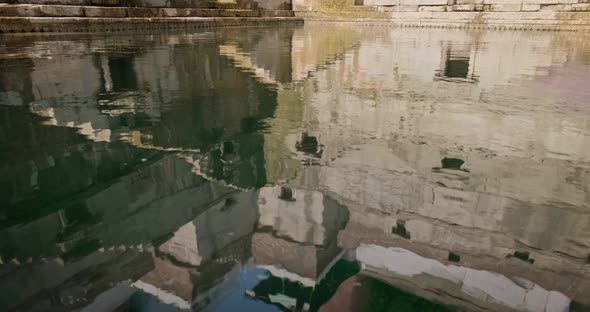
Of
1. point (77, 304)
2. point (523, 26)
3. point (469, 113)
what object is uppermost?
point (523, 26)

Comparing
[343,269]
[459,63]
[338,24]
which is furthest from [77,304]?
[338,24]

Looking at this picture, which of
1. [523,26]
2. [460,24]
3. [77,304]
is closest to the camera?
Answer: [77,304]

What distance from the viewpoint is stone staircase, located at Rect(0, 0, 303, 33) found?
722cm

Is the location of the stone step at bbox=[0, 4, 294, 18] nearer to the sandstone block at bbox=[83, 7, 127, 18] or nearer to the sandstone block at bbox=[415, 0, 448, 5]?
the sandstone block at bbox=[83, 7, 127, 18]

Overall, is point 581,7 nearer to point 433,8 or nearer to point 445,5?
point 445,5

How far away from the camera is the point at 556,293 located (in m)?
0.82

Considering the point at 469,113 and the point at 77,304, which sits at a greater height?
the point at 469,113

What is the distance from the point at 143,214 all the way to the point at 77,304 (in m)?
0.37

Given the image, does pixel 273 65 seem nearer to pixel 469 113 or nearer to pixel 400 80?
pixel 400 80

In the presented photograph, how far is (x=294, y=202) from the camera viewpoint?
1.21 m

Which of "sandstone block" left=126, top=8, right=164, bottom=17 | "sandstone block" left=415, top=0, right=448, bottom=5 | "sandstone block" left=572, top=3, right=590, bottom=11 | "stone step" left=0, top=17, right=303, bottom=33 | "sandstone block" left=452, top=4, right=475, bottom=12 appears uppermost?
"sandstone block" left=415, top=0, right=448, bottom=5

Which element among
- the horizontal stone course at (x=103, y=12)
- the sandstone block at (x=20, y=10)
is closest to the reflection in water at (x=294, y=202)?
the sandstone block at (x=20, y=10)

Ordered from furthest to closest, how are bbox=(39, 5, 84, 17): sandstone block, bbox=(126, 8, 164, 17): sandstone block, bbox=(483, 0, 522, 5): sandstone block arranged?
1. bbox=(483, 0, 522, 5): sandstone block
2. bbox=(126, 8, 164, 17): sandstone block
3. bbox=(39, 5, 84, 17): sandstone block

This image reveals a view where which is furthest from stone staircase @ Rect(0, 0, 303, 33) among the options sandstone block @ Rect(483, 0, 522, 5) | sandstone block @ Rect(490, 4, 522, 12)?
sandstone block @ Rect(490, 4, 522, 12)
